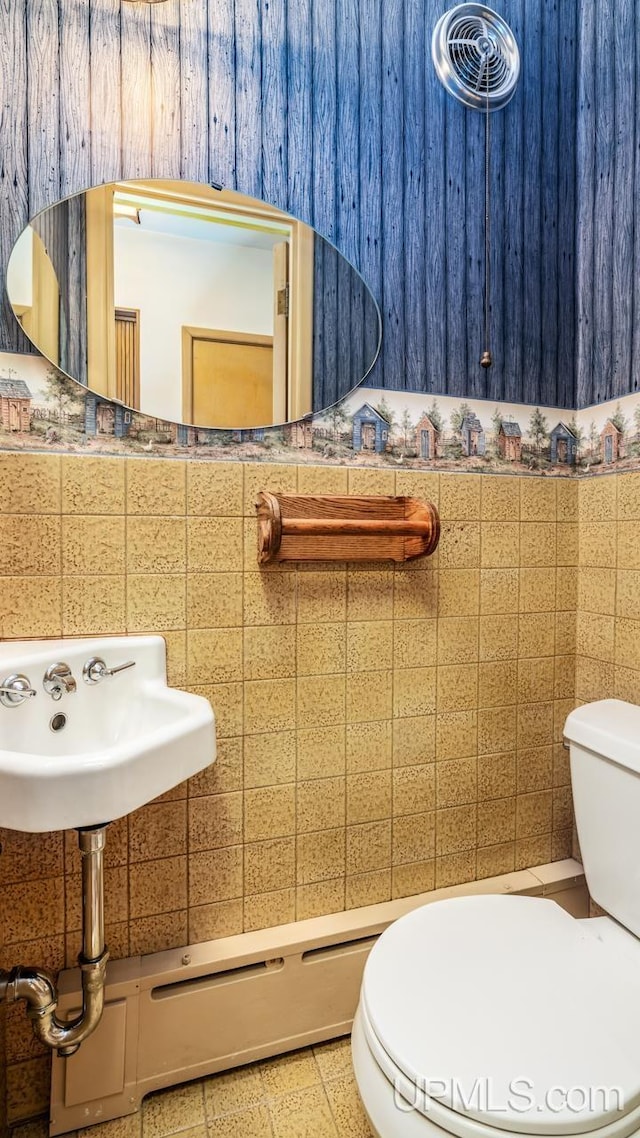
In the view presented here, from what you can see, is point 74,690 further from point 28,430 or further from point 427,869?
point 427,869

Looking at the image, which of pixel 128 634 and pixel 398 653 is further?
pixel 398 653

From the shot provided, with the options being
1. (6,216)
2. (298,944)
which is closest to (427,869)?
(298,944)

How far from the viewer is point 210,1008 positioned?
1204 millimetres

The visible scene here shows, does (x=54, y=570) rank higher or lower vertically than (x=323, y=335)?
lower

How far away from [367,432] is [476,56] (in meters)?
0.98

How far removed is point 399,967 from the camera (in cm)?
93

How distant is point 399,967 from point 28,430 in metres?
1.21

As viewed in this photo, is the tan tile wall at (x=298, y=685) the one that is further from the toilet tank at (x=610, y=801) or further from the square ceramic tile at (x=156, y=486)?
the toilet tank at (x=610, y=801)

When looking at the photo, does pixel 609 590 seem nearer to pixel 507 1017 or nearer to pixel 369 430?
pixel 369 430

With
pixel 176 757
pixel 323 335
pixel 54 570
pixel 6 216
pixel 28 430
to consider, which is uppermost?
pixel 6 216

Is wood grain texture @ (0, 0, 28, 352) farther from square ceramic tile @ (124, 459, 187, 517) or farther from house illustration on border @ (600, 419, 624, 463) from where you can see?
house illustration on border @ (600, 419, 624, 463)

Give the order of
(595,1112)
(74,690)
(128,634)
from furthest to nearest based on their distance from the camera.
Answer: (128,634) < (74,690) < (595,1112)

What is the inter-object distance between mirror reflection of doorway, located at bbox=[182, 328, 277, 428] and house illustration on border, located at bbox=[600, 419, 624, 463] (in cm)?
89

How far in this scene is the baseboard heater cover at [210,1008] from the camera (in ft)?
3.70
